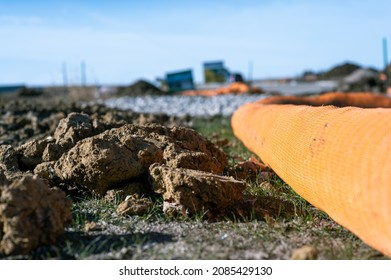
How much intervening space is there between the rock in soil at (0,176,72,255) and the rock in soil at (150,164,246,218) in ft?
2.58

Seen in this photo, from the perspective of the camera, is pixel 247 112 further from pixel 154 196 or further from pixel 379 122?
pixel 379 122

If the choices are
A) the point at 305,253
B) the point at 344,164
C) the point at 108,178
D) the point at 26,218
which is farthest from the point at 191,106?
the point at 305,253

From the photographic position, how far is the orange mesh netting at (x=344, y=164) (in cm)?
278

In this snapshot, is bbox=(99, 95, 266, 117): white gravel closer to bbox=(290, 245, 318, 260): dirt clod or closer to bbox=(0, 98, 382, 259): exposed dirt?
bbox=(0, 98, 382, 259): exposed dirt

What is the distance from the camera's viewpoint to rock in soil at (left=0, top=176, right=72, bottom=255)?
2.81 meters

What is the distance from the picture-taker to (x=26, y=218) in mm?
2852

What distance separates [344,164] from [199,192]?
927 millimetres

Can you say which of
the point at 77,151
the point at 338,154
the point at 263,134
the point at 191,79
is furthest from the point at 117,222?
the point at 191,79

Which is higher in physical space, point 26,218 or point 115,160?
point 115,160

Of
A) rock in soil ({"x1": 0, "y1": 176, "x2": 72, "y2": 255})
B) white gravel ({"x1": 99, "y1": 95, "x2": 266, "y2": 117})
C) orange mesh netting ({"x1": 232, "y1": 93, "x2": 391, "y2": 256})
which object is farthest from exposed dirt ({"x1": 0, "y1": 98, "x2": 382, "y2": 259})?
A: white gravel ({"x1": 99, "y1": 95, "x2": 266, "y2": 117})

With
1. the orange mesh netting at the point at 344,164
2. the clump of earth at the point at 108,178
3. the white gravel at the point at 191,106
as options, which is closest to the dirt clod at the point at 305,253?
the orange mesh netting at the point at 344,164

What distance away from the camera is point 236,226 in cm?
328

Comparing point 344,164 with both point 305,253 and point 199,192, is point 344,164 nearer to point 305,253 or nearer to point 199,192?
point 305,253
